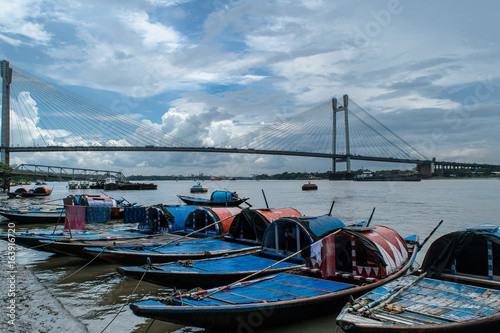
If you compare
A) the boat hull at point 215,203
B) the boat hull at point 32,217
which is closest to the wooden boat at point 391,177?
the boat hull at point 215,203

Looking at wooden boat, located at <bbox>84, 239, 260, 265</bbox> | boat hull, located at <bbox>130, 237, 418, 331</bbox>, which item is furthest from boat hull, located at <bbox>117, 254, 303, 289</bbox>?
wooden boat, located at <bbox>84, 239, 260, 265</bbox>

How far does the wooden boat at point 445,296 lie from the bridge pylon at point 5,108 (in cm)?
6990

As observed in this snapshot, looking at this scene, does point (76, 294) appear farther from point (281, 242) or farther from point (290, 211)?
point (290, 211)

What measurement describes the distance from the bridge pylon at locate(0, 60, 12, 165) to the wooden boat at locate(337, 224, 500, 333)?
69897mm

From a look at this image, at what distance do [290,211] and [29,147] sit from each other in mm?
66963

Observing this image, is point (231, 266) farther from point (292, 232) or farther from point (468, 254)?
point (468, 254)

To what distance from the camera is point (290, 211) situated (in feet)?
40.0

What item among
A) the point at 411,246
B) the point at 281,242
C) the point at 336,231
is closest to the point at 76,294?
the point at 281,242

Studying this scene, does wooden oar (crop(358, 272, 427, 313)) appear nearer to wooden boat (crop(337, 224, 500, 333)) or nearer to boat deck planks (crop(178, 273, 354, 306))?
wooden boat (crop(337, 224, 500, 333))

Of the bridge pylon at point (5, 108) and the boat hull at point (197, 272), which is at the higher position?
the bridge pylon at point (5, 108)

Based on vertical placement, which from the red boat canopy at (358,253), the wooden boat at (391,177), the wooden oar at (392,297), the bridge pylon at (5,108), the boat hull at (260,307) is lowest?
the boat hull at (260,307)

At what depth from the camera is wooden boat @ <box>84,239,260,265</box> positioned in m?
9.42

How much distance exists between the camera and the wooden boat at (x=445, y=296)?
4.93 m

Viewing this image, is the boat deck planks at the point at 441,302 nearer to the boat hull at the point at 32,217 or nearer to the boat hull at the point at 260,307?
the boat hull at the point at 260,307
